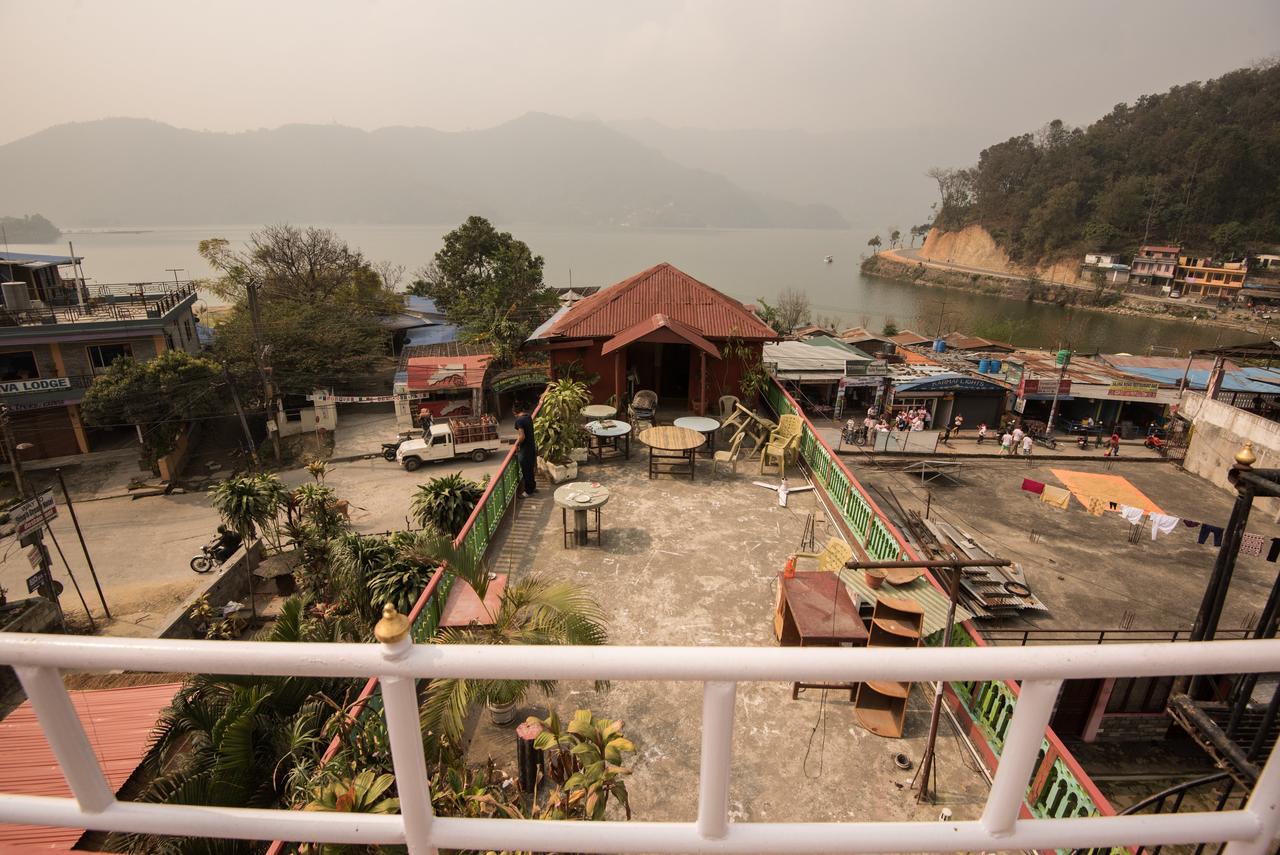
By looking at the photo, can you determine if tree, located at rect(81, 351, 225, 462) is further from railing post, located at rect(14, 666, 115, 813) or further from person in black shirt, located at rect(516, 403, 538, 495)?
railing post, located at rect(14, 666, 115, 813)

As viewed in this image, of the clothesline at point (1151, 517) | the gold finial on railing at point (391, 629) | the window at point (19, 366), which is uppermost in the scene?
the gold finial on railing at point (391, 629)

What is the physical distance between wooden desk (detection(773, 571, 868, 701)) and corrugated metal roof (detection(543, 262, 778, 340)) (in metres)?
8.67

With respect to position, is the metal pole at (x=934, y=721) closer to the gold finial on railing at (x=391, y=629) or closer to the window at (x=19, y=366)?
the gold finial on railing at (x=391, y=629)

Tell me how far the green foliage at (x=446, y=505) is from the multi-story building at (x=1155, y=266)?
9183cm

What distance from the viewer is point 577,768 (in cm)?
458

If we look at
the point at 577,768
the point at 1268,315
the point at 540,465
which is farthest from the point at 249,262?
the point at 1268,315

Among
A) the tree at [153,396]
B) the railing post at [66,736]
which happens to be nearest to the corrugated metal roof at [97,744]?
the railing post at [66,736]

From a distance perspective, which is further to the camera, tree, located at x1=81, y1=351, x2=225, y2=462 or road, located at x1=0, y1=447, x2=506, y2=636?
tree, located at x1=81, y1=351, x2=225, y2=462

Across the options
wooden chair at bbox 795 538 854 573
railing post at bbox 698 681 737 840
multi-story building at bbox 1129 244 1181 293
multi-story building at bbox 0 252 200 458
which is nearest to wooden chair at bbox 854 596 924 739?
wooden chair at bbox 795 538 854 573

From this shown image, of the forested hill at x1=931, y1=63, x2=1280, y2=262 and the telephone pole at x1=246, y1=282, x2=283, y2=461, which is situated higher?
the forested hill at x1=931, y1=63, x2=1280, y2=262

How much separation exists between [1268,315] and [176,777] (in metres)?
87.9

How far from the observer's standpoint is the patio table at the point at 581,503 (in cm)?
851

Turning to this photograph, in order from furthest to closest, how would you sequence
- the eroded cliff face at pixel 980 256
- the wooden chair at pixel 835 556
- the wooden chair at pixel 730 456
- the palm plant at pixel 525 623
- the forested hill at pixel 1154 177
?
the eroded cliff face at pixel 980 256 → the forested hill at pixel 1154 177 → the wooden chair at pixel 730 456 → the wooden chair at pixel 835 556 → the palm plant at pixel 525 623

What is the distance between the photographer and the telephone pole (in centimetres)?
2342
